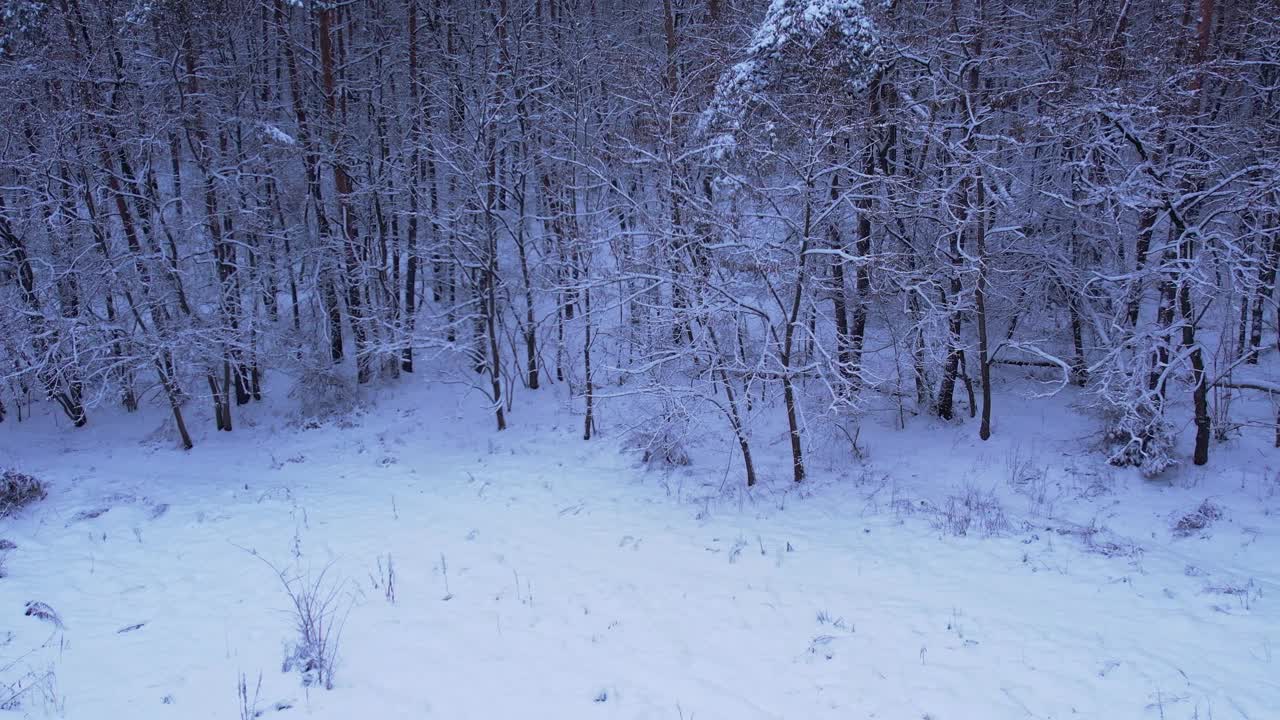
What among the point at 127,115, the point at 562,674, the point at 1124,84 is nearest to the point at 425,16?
the point at 127,115

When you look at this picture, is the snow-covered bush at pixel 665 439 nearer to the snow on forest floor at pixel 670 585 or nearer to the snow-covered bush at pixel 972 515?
the snow on forest floor at pixel 670 585

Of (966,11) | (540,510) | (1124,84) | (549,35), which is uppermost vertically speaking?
(549,35)

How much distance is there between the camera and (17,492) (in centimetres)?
1230

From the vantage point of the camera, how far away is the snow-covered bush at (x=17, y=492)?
11906mm

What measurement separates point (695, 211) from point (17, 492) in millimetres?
13192

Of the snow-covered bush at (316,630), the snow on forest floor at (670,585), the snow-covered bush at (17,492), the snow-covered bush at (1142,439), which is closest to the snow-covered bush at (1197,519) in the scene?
the snow on forest floor at (670,585)

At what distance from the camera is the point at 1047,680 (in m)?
6.21

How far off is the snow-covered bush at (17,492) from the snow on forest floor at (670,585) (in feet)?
0.80

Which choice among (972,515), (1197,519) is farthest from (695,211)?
(1197,519)

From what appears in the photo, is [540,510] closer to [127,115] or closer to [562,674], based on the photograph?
[562,674]

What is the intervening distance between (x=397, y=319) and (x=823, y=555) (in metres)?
12.8

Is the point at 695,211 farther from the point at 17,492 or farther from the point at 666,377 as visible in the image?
the point at 17,492

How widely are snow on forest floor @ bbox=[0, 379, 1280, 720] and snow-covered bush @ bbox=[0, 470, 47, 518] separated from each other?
244mm

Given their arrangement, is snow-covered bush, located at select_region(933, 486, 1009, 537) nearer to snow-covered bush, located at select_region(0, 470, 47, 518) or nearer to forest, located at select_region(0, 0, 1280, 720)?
forest, located at select_region(0, 0, 1280, 720)
